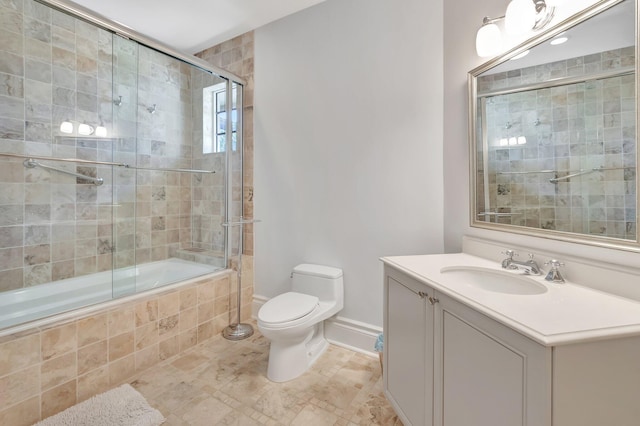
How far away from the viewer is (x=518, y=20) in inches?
48.5

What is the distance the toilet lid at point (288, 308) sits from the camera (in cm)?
165

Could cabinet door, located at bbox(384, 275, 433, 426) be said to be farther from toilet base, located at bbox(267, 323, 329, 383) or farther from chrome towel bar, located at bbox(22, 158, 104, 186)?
chrome towel bar, located at bbox(22, 158, 104, 186)

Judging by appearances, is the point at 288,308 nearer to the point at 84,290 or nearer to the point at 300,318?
the point at 300,318

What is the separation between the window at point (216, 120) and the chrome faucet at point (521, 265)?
2304mm

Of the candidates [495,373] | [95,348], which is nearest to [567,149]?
[495,373]

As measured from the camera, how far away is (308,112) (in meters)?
2.25

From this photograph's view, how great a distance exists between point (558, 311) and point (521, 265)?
460 mm

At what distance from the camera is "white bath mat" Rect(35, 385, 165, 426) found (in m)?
1.37

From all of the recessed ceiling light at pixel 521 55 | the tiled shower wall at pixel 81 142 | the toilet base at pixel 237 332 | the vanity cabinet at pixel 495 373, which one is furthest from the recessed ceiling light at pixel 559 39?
the toilet base at pixel 237 332

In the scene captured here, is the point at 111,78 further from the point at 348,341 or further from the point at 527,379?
the point at 527,379

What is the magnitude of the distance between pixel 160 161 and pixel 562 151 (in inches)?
118

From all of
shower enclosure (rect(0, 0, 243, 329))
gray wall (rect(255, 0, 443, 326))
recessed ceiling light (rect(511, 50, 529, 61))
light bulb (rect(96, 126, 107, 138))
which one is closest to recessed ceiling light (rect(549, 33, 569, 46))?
recessed ceiling light (rect(511, 50, 529, 61))

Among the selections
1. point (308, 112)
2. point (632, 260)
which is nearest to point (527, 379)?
point (632, 260)

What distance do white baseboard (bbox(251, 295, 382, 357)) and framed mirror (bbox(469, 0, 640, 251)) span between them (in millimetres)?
1060
